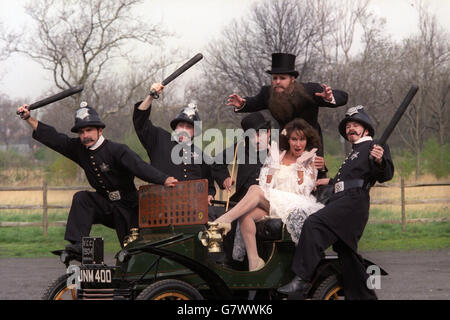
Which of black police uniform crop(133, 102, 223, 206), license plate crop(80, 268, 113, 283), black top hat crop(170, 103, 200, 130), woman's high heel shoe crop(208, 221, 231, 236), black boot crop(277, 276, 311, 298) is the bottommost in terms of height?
black boot crop(277, 276, 311, 298)

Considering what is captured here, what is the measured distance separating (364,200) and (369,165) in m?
0.26

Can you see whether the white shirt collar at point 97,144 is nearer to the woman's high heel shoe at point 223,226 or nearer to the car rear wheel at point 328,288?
the woman's high heel shoe at point 223,226

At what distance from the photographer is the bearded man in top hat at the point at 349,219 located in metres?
5.34

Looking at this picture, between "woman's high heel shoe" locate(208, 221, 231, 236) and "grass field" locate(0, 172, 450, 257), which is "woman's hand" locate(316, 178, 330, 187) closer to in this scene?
"woman's high heel shoe" locate(208, 221, 231, 236)

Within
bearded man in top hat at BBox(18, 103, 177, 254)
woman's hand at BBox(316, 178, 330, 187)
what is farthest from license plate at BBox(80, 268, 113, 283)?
woman's hand at BBox(316, 178, 330, 187)

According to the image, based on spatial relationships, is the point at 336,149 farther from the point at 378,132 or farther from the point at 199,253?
the point at 199,253

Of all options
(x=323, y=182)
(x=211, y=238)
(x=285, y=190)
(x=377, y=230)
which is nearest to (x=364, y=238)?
(x=377, y=230)

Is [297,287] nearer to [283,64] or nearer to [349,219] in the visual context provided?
[349,219]

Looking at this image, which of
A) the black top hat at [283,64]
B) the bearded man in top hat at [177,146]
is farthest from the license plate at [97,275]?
the black top hat at [283,64]

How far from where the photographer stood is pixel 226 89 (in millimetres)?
19406

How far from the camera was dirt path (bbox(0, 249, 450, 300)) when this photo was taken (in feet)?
30.6

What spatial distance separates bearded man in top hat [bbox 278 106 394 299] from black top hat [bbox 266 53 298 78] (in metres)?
0.99

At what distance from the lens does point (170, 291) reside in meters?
5.14

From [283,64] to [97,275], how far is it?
8.00ft
